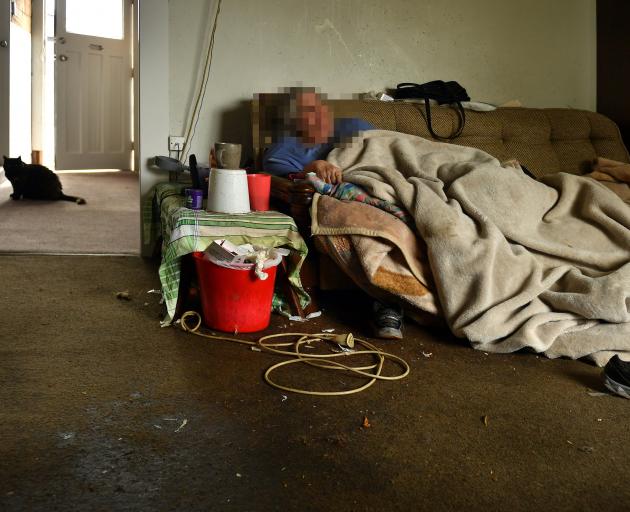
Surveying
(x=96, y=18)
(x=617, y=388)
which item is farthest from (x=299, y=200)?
(x=96, y=18)

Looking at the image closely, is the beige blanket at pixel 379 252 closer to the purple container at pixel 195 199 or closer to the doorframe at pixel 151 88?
the purple container at pixel 195 199

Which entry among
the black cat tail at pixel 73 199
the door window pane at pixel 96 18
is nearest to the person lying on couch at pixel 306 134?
the black cat tail at pixel 73 199

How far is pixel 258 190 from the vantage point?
2.44 meters

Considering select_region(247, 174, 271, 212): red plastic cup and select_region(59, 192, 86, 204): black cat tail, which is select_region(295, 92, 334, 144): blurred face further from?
select_region(59, 192, 86, 204): black cat tail

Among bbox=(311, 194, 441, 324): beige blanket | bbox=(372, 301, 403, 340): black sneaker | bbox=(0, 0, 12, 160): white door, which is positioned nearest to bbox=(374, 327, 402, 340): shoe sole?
bbox=(372, 301, 403, 340): black sneaker

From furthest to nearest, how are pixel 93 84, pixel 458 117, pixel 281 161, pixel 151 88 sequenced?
1. pixel 93 84
2. pixel 458 117
3. pixel 151 88
4. pixel 281 161

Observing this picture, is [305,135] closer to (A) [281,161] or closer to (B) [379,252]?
(A) [281,161]

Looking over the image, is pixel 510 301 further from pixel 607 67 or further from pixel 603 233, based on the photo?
pixel 607 67

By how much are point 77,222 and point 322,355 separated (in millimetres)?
2715

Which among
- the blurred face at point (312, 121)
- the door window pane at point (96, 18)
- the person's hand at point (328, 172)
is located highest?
the door window pane at point (96, 18)

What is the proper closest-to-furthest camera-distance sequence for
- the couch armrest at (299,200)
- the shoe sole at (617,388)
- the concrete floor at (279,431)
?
the concrete floor at (279,431) → the shoe sole at (617,388) → the couch armrest at (299,200)

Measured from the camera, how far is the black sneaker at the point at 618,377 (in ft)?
5.64

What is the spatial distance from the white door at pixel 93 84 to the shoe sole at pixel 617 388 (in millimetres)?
5974

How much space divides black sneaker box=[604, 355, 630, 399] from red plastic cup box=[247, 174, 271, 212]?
128 cm
